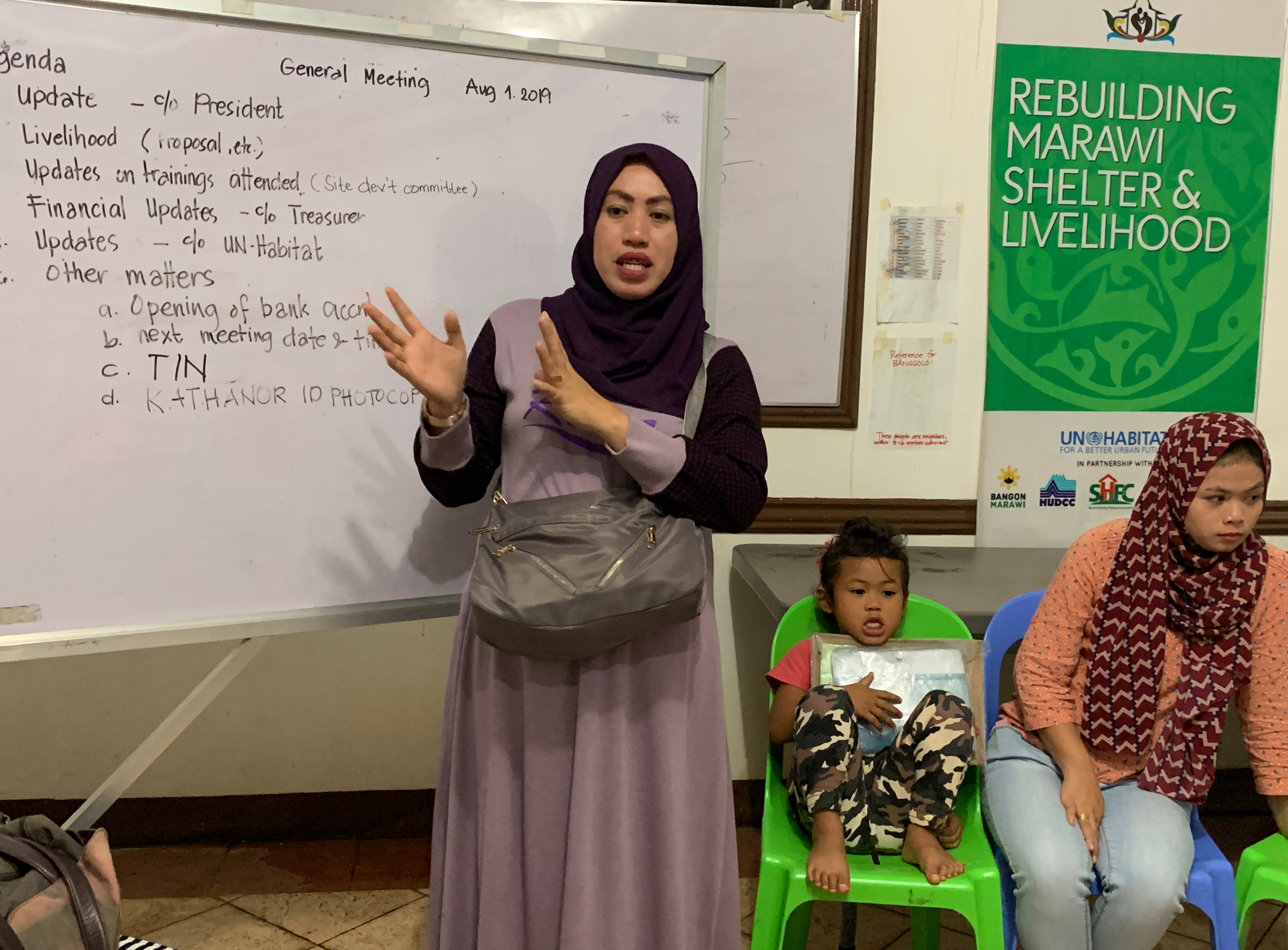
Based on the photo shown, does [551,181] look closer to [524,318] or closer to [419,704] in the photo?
[524,318]

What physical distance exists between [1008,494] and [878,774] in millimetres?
1056

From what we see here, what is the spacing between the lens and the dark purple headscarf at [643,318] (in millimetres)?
1398

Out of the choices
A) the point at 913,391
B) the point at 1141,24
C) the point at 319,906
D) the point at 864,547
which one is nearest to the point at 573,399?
the point at 864,547

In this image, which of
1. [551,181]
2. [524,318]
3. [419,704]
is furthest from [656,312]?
[419,704]

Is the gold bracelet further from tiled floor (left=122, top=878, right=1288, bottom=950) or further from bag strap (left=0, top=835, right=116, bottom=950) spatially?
tiled floor (left=122, top=878, right=1288, bottom=950)

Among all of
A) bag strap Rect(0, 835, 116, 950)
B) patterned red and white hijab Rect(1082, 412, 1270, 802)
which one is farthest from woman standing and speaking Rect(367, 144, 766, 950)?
patterned red and white hijab Rect(1082, 412, 1270, 802)

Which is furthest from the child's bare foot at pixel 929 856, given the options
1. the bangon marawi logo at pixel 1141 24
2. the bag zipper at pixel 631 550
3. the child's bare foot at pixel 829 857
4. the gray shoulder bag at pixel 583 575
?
the bangon marawi logo at pixel 1141 24

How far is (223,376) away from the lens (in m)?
1.46

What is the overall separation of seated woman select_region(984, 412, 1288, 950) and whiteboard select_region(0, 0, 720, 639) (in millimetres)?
919

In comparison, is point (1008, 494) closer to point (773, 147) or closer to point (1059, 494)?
point (1059, 494)

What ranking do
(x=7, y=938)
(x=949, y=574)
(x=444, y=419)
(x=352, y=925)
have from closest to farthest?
(x=7, y=938), (x=444, y=419), (x=352, y=925), (x=949, y=574)

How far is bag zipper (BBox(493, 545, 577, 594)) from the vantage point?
1.30 m

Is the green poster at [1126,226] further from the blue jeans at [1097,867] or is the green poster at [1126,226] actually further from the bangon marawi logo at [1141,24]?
the blue jeans at [1097,867]

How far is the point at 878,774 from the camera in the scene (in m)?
1.64
